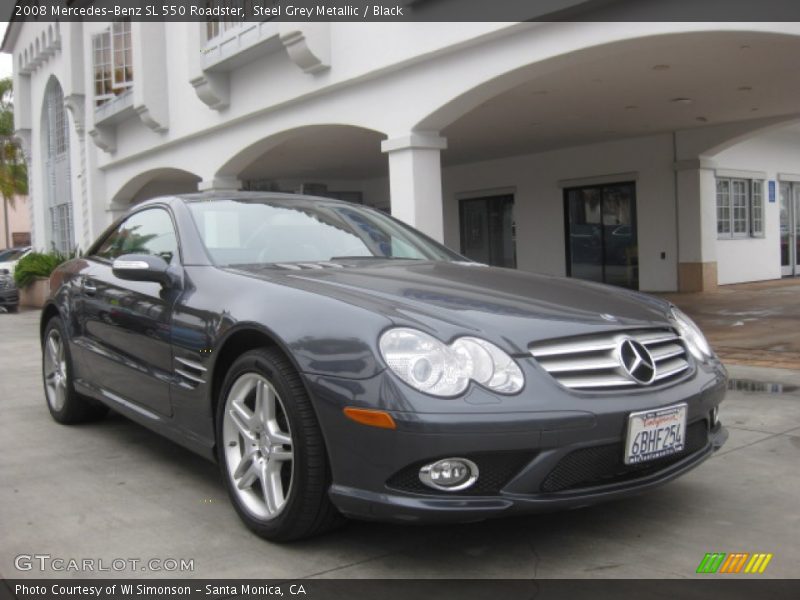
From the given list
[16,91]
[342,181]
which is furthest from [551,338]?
[16,91]

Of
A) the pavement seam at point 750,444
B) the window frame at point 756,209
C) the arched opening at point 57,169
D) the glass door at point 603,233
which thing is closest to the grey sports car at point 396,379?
the pavement seam at point 750,444

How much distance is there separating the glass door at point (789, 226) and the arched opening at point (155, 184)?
1309cm

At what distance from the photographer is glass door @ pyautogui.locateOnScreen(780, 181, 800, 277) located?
739 inches

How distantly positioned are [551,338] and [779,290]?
45.7ft

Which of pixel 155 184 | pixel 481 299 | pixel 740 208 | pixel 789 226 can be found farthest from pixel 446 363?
pixel 155 184

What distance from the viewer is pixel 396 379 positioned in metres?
2.79

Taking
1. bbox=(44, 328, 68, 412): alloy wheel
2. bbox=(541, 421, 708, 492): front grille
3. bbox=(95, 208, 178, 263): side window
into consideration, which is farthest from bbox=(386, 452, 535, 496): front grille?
bbox=(44, 328, 68, 412): alloy wheel

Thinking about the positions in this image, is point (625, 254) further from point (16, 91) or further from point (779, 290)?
point (16, 91)

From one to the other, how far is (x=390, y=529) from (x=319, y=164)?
16400 millimetres

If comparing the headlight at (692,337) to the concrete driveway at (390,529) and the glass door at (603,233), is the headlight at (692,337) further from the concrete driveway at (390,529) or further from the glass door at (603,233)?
the glass door at (603,233)

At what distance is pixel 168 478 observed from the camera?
4.23 metres

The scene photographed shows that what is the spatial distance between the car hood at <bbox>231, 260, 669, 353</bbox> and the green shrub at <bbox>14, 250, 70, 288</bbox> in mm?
17232

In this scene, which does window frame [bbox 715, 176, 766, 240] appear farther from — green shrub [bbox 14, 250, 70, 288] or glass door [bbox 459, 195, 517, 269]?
green shrub [bbox 14, 250, 70, 288]

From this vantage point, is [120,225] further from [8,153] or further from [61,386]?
[8,153]
